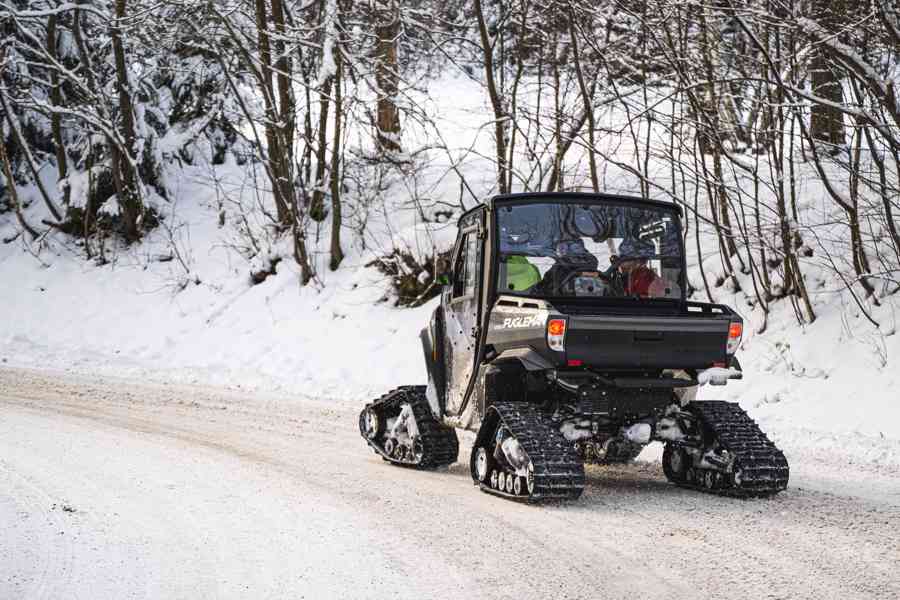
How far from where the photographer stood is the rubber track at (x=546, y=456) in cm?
614

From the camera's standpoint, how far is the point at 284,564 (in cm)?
493

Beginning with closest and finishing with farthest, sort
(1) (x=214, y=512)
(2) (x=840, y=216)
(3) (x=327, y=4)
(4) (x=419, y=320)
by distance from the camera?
1. (1) (x=214, y=512)
2. (2) (x=840, y=216)
3. (4) (x=419, y=320)
4. (3) (x=327, y=4)

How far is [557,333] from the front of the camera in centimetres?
617

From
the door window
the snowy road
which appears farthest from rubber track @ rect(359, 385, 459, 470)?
the door window

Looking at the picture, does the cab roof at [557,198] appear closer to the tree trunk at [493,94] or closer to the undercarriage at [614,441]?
the undercarriage at [614,441]

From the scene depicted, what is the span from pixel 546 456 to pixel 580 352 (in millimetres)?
686

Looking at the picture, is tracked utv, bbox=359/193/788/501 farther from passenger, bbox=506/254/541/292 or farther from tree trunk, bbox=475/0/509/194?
tree trunk, bbox=475/0/509/194

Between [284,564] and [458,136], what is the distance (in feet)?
72.9

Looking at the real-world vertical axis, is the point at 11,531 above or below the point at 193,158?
below

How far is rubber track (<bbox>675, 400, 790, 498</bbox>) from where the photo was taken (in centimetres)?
648

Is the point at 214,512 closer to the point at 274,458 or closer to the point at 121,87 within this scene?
the point at 274,458

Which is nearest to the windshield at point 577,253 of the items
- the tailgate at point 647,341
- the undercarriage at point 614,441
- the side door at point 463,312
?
the side door at point 463,312

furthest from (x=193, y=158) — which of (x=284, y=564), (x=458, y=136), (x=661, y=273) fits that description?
(x=284, y=564)

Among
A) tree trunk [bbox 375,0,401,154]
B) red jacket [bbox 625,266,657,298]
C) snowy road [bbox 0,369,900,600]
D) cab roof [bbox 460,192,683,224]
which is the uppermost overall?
tree trunk [bbox 375,0,401,154]
